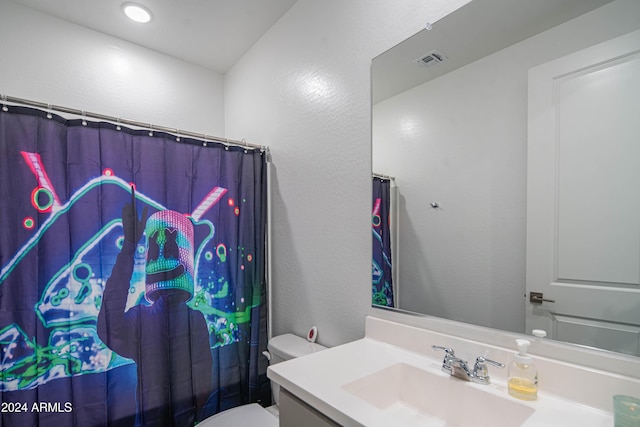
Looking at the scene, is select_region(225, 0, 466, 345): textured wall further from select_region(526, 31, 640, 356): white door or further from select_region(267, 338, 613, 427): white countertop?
select_region(526, 31, 640, 356): white door

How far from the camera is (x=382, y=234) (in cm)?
123

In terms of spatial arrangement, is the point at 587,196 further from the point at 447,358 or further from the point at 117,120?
the point at 117,120

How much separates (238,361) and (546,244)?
1606mm

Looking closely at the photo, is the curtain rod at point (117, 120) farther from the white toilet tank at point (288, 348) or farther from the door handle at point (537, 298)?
the door handle at point (537, 298)

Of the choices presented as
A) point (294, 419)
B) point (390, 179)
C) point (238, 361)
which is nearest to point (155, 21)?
point (390, 179)

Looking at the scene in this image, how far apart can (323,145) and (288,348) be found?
1.03 metres

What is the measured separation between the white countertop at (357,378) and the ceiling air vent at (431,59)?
3.38 feet

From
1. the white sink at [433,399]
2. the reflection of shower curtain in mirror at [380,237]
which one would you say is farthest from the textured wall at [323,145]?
the white sink at [433,399]

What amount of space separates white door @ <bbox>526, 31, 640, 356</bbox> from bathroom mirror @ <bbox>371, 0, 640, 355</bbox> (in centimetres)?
2

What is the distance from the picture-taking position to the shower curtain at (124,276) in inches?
47.0

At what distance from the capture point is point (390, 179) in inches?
47.9

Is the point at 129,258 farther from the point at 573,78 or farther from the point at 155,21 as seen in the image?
the point at 573,78

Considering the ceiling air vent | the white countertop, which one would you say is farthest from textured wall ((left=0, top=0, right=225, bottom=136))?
the white countertop

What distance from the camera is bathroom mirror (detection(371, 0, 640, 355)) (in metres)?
0.82
